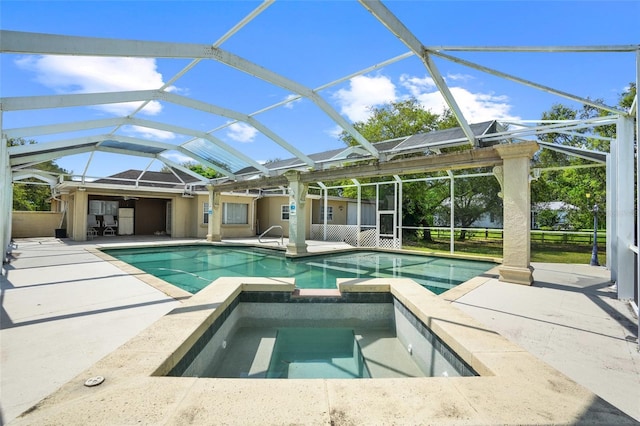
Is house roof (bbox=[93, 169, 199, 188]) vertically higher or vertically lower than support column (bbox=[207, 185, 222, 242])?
higher

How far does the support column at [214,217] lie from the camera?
16.0 m

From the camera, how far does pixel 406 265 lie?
1019cm

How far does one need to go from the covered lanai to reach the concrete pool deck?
111cm

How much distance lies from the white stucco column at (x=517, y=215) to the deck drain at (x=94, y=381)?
701 cm

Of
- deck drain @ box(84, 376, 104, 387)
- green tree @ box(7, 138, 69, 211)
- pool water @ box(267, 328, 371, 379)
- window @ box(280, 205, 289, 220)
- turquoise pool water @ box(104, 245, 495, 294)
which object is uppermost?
green tree @ box(7, 138, 69, 211)

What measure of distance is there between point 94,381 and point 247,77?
6.83 metres

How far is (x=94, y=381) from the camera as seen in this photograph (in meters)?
2.12

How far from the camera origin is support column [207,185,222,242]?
1597 cm

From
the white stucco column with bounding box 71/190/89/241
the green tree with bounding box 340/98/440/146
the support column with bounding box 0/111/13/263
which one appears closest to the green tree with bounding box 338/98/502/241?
the green tree with bounding box 340/98/440/146

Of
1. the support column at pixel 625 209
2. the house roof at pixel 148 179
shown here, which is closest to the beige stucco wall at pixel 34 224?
the house roof at pixel 148 179

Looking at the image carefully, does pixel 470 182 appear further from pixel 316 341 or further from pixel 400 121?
pixel 316 341

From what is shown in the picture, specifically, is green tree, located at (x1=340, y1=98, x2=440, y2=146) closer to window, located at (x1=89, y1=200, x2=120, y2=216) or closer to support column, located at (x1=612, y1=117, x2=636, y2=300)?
support column, located at (x1=612, y1=117, x2=636, y2=300)

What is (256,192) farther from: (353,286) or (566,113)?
(566,113)

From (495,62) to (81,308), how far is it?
339 inches
